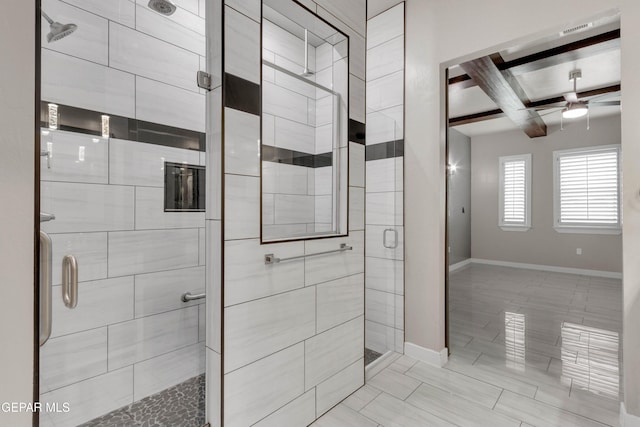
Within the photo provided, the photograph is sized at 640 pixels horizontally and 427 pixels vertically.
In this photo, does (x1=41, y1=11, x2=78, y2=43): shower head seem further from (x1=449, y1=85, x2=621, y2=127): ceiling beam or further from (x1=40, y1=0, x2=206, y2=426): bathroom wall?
(x1=449, y1=85, x2=621, y2=127): ceiling beam

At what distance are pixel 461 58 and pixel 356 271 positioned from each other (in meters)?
1.77

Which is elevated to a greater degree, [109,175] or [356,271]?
[109,175]

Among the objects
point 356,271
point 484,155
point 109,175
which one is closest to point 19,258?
point 109,175

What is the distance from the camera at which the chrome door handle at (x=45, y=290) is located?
91 cm

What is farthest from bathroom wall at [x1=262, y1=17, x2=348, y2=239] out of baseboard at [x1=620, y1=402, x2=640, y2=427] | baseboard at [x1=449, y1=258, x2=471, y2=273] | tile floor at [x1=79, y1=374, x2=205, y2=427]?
baseboard at [x1=449, y1=258, x2=471, y2=273]

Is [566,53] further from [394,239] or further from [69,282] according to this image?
[69,282]

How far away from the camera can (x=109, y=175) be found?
5.13 ft

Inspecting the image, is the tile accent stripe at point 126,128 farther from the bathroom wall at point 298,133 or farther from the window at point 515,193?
the window at point 515,193

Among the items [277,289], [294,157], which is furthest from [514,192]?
[277,289]

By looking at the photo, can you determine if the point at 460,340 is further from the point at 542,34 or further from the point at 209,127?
the point at 209,127

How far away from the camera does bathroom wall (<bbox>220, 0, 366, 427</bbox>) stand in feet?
4.46

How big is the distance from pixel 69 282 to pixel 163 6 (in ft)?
5.43

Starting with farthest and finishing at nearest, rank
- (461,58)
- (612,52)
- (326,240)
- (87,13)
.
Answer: (612,52) < (461,58) < (326,240) < (87,13)

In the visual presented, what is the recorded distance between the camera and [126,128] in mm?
1726
